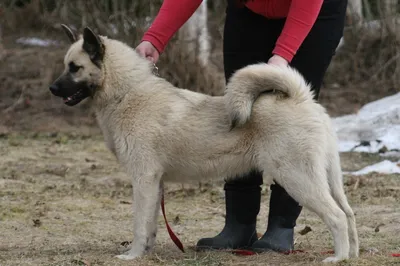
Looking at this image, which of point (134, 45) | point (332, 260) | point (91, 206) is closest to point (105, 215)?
point (91, 206)

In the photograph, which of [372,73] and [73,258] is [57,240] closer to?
[73,258]

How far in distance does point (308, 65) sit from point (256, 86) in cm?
48

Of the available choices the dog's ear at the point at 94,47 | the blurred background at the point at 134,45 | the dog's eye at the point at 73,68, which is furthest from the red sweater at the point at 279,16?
the blurred background at the point at 134,45

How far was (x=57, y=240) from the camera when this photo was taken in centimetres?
551

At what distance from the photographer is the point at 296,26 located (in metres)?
4.51

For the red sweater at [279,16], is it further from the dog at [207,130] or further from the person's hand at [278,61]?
the dog at [207,130]

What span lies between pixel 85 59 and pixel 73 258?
106 centimetres

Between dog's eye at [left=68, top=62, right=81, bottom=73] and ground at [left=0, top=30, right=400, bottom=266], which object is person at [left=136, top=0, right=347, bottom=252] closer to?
ground at [left=0, top=30, right=400, bottom=266]

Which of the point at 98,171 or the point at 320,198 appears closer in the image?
the point at 320,198

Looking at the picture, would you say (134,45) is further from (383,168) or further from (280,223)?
(280,223)

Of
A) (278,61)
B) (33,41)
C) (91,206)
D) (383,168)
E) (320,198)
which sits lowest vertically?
(91,206)

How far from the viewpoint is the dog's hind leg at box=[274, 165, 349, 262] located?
4395 mm

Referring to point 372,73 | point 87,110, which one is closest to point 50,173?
point 87,110

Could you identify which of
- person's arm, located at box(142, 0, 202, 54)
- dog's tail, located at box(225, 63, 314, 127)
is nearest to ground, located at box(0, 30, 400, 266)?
dog's tail, located at box(225, 63, 314, 127)
